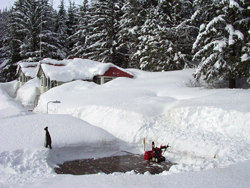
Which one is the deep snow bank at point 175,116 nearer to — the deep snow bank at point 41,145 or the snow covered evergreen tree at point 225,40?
the deep snow bank at point 41,145

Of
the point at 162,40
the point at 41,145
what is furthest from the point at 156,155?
the point at 162,40

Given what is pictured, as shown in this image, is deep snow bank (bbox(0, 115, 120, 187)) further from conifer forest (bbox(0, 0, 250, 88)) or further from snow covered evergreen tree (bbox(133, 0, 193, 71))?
snow covered evergreen tree (bbox(133, 0, 193, 71))

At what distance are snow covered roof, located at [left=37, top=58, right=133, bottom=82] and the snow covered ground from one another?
7.89 metres

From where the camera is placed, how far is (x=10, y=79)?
51.1 metres

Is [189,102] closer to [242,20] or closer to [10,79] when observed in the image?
[242,20]

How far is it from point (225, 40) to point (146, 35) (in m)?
15.4

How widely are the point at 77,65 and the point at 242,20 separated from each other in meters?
20.1

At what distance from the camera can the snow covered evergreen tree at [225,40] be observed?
66.6 ft

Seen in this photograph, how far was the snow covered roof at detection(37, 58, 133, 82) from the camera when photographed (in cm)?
2956

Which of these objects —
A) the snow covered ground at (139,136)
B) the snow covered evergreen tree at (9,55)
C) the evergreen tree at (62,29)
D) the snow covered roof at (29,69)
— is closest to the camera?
the snow covered ground at (139,136)

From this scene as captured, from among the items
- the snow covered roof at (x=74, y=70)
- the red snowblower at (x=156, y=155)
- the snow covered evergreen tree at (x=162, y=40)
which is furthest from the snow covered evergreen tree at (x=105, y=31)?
the red snowblower at (x=156, y=155)

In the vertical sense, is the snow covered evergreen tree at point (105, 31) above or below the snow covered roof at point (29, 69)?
above

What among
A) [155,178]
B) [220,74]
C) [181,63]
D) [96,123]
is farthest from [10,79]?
[155,178]

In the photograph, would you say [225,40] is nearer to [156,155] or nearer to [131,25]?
[156,155]
